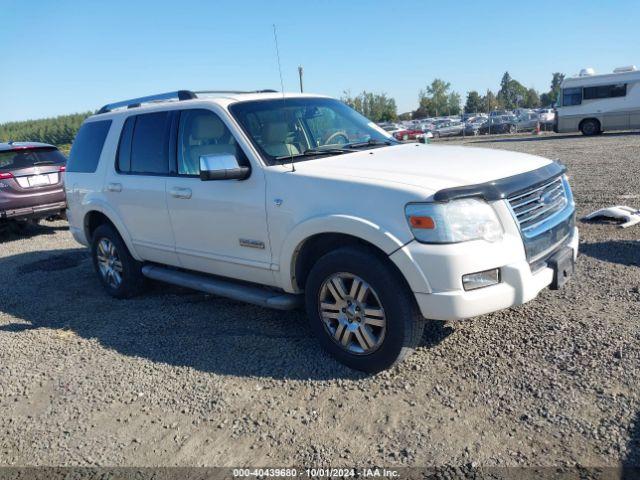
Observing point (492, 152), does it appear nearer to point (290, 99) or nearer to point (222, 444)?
point (290, 99)

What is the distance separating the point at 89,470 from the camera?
9.96 ft

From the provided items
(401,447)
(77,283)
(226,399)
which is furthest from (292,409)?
(77,283)

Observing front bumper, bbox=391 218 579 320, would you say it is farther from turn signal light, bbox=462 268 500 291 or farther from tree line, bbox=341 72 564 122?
tree line, bbox=341 72 564 122

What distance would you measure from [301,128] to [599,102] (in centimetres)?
2503

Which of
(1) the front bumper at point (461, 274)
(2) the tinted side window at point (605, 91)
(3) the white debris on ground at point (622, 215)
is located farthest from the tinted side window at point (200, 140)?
(2) the tinted side window at point (605, 91)

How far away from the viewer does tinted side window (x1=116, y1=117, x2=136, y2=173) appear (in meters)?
5.51

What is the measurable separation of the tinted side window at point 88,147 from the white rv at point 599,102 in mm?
24893

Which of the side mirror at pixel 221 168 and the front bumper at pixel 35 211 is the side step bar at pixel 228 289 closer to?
the side mirror at pixel 221 168

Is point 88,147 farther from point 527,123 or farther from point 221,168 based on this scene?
point 527,123

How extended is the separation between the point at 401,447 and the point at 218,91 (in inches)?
153

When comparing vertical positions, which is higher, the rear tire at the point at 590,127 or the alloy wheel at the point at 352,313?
the alloy wheel at the point at 352,313

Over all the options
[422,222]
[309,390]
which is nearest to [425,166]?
[422,222]

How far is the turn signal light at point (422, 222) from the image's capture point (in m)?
3.27

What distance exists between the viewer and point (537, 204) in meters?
3.70
